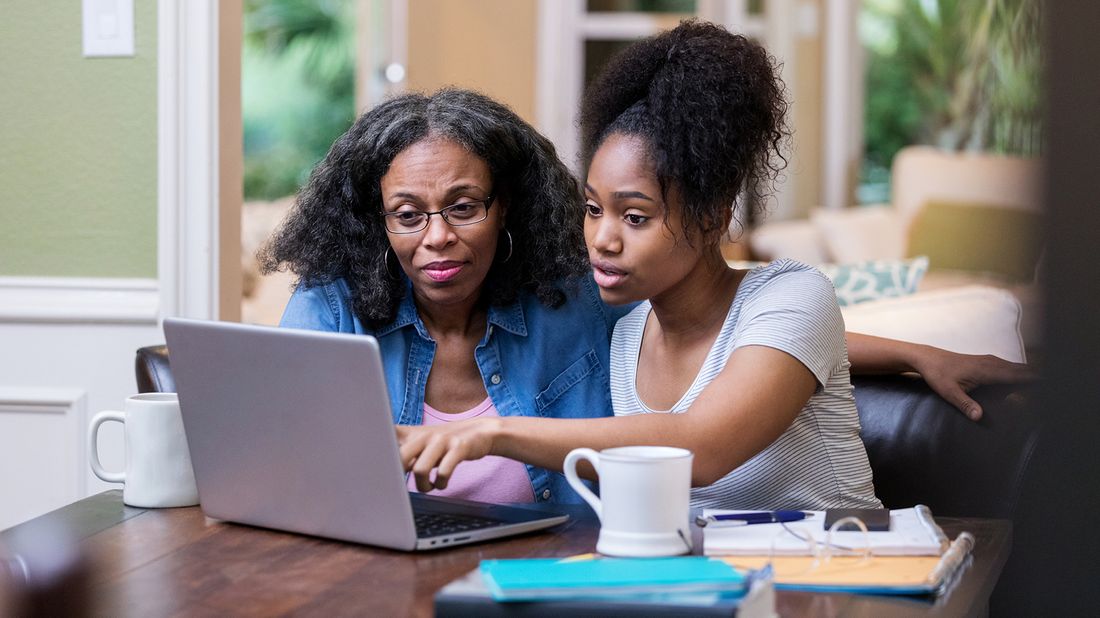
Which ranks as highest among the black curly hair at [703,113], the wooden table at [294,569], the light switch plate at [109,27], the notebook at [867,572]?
the light switch plate at [109,27]

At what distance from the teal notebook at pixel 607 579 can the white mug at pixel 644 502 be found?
4.1 inches

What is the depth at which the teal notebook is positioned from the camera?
2.53 feet

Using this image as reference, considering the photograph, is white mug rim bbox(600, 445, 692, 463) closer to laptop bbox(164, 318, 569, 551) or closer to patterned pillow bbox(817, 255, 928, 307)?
laptop bbox(164, 318, 569, 551)

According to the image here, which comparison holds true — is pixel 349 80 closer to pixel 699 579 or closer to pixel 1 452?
pixel 1 452

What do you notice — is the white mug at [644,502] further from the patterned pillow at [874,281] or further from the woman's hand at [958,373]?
the patterned pillow at [874,281]

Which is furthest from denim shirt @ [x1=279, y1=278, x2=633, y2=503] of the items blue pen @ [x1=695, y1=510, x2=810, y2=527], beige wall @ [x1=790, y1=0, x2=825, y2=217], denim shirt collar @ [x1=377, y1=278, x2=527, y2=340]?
beige wall @ [x1=790, y1=0, x2=825, y2=217]

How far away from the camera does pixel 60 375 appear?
216 centimetres

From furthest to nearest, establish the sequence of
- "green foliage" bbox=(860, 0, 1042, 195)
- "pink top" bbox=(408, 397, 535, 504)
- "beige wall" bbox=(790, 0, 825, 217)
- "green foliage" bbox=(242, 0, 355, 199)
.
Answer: "green foliage" bbox=(242, 0, 355, 199) < "green foliage" bbox=(860, 0, 1042, 195) < "beige wall" bbox=(790, 0, 825, 217) < "pink top" bbox=(408, 397, 535, 504)

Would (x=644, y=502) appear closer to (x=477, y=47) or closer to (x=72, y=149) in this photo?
(x=72, y=149)

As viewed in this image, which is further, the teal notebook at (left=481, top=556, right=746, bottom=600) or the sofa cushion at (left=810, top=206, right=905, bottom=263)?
the sofa cushion at (left=810, top=206, right=905, bottom=263)

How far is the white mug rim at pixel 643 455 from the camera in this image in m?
0.94

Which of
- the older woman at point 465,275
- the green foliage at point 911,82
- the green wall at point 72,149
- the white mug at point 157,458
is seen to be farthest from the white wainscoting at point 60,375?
the green foliage at point 911,82

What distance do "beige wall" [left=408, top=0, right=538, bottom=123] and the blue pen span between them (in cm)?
390

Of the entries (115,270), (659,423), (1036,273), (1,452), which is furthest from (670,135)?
(1,452)
